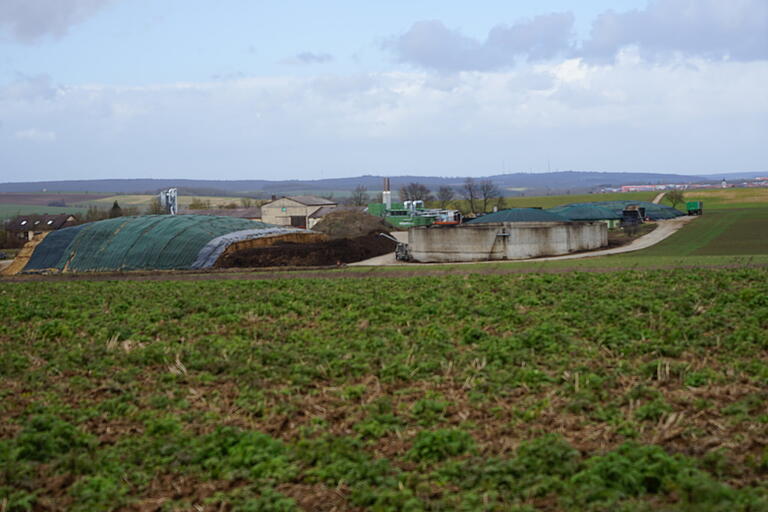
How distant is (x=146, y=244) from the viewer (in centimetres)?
4409

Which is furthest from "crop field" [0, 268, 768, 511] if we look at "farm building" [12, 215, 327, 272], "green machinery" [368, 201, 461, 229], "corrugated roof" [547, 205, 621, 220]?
"corrugated roof" [547, 205, 621, 220]

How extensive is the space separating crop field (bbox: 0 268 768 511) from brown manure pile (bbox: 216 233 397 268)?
25.3 m

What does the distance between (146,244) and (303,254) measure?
345 inches

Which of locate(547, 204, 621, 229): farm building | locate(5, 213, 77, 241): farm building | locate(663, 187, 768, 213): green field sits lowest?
locate(663, 187, 768, 213): green field

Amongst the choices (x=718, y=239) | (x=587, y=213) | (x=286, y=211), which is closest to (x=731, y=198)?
(x=587, y=213)

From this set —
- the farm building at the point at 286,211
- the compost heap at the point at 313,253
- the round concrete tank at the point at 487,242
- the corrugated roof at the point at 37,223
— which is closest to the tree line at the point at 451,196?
the farm building at the point at 286,211

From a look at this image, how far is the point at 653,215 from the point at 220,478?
85.7 meters

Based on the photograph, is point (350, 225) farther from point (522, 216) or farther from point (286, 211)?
point (286, 211)

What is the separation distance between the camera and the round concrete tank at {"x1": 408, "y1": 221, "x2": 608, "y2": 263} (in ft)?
152

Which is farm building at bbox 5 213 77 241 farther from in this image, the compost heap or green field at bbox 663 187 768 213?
green field at bbox 663 187 768 213

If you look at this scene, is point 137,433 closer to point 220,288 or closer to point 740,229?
point 220,288

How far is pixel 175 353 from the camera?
12.8 m

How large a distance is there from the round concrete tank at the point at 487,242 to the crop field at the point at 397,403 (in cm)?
2946

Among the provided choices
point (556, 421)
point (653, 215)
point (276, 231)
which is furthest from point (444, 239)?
point (653, 215)
